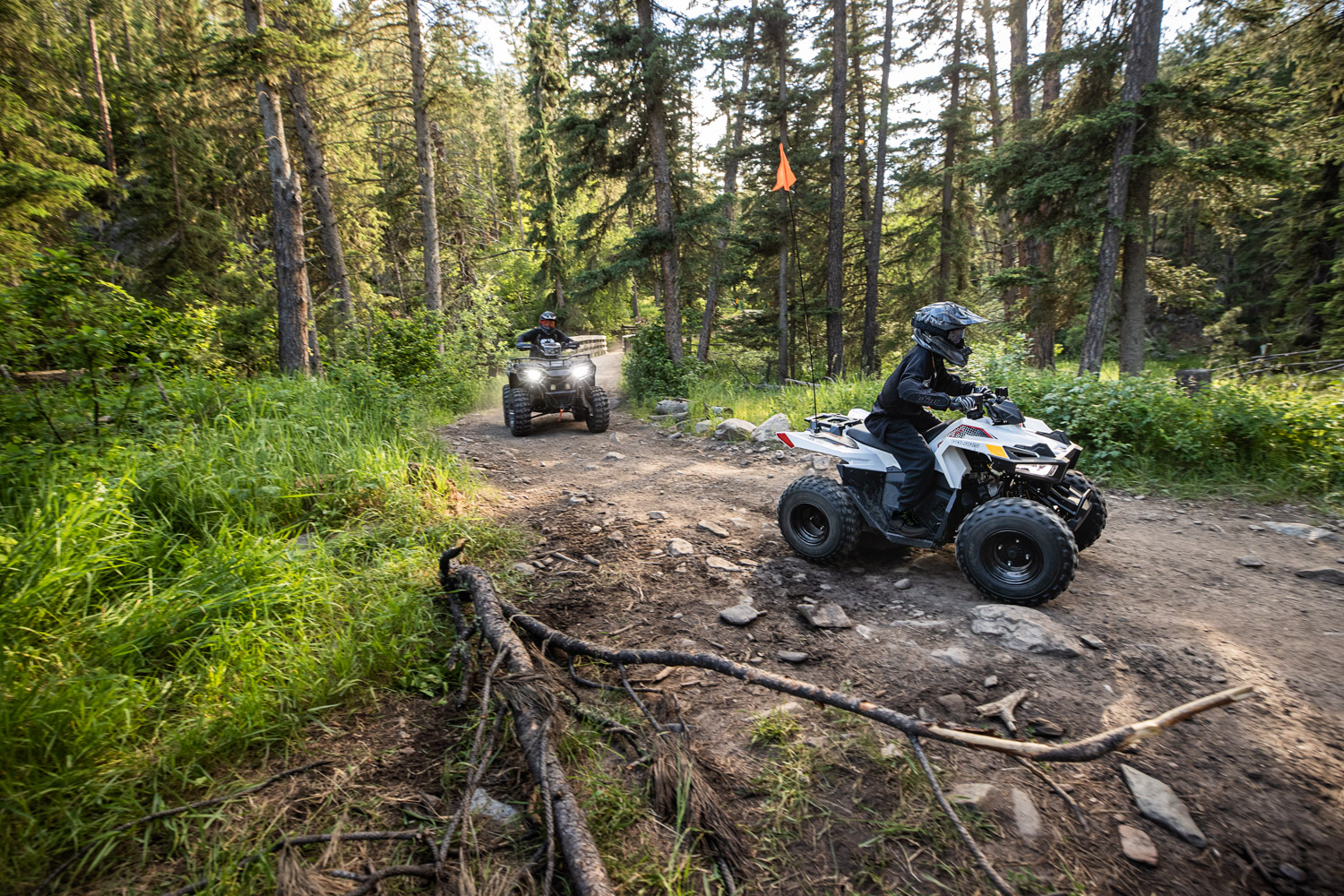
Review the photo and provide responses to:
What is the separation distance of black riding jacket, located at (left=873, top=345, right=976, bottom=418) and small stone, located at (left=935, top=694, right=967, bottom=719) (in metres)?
1.94

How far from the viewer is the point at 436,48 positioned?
47.0ft

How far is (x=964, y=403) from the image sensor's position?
3.98m

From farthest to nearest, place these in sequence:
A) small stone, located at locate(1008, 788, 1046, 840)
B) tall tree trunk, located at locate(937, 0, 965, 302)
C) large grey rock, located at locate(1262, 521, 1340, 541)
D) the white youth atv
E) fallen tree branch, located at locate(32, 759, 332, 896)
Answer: tall tree trunk, located at locate(937, 0, 965, 302) < large grey rock, located at locate(1262, 521, 1340, 541) < the white youth atv < small stone, located at locate(1008, 788, 1046, 840) < fallen tree branch, located at locate(32, 759, 332, 896)

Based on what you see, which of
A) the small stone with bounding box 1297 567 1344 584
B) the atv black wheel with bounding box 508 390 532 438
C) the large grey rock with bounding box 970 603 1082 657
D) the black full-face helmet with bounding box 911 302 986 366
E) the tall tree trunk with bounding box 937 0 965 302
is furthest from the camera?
the tall tree trunk with bounding box 937 0 965 302

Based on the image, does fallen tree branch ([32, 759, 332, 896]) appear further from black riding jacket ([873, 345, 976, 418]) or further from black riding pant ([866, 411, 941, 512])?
black riding jacket ([873, 345, 976, 418])

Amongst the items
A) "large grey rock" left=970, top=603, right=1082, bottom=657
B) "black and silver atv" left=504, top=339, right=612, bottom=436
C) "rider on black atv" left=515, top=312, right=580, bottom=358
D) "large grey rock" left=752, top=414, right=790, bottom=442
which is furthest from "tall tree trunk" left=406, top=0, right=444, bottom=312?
"large grey rock" left=970, top=603, right=1082, bottom=657

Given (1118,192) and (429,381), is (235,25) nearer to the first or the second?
(429,381)

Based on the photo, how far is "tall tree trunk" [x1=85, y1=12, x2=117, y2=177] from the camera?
14016mm

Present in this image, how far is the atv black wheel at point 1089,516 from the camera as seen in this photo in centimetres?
397

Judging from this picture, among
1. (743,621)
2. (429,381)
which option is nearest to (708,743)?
(743,621)

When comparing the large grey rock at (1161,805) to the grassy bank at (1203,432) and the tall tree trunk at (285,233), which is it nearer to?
the grassy bank at (1203,432)

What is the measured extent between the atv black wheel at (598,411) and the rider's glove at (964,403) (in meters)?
7.01

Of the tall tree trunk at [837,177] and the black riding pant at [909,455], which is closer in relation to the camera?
the black riding pant at [909,455]

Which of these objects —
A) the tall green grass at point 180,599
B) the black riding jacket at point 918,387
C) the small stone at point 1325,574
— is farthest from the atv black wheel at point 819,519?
the small stone at point 1325,574
